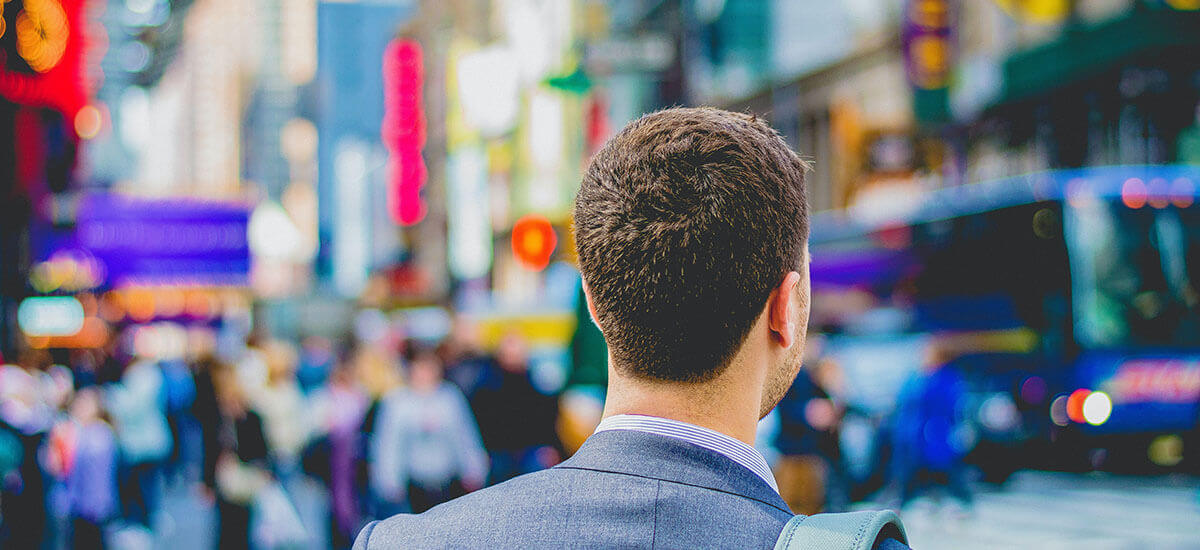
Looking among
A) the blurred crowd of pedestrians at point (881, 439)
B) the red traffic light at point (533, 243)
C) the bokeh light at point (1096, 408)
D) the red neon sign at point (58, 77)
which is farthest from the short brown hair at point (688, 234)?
the red traffic light at point (533, 243)

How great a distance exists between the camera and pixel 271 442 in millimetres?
10125

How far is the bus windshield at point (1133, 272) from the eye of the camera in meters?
12.4

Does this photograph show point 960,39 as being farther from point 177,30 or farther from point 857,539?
point 857,539

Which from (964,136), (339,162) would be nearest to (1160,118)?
(964,136)

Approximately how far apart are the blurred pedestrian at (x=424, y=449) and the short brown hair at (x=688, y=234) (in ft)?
21.5

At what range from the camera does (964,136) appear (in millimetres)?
24781

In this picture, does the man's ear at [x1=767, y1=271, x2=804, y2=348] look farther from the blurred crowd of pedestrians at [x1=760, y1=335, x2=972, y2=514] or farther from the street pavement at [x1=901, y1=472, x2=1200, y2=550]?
the street pavement at [x1=901, y1=472, x2=1200, y2=550]

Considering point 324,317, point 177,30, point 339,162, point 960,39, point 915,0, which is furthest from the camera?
point 339,162

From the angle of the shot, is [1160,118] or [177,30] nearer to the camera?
[177,30]

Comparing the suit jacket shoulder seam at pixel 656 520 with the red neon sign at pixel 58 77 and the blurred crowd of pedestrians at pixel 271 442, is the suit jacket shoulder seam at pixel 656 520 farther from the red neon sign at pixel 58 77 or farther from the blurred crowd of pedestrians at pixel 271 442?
the red neon sign at pixel 58 77

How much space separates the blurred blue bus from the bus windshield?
0.04ft

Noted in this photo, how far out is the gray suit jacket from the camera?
1330mm

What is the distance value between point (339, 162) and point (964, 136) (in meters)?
37.0

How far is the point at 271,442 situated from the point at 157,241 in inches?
314
